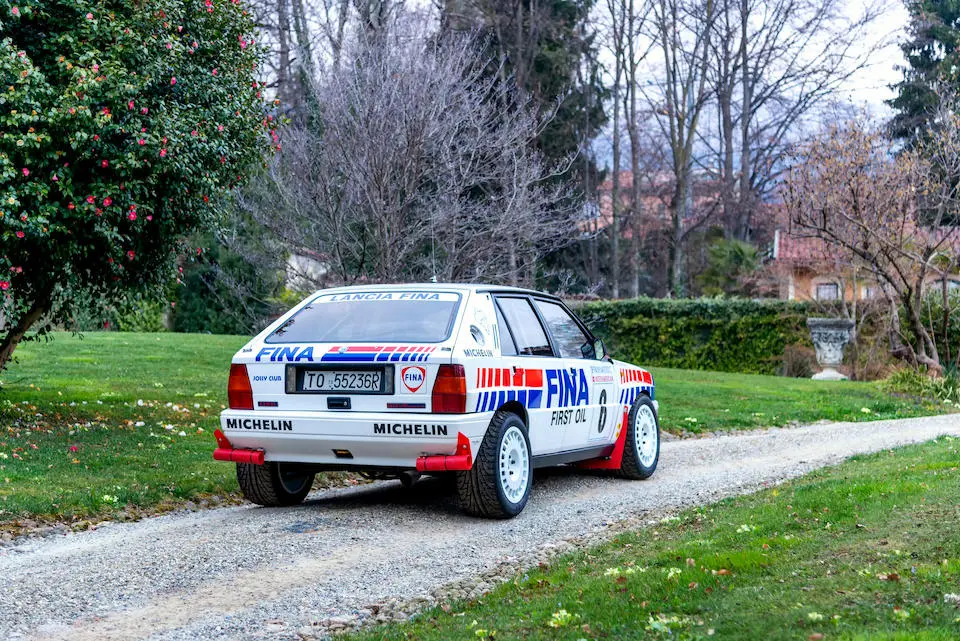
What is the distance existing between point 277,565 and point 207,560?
451 millimetres

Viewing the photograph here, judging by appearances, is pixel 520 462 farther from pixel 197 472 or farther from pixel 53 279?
pixel 53 279

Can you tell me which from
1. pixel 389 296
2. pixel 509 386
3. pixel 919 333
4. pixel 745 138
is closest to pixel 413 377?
pixel 509 386

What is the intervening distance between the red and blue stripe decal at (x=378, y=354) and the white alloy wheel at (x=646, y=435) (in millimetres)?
3243

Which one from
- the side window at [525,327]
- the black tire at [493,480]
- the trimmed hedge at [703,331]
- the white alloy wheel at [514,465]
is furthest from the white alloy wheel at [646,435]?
the trimmed hedge at [703,331]

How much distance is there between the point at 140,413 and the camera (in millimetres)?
12539

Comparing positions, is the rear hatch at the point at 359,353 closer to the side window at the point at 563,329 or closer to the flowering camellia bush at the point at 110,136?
the side window at the point at 563,329

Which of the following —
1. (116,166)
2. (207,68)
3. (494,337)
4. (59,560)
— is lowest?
(59,560)

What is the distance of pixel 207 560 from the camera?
6.21m

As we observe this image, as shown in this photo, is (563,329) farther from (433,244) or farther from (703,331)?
(703,331)

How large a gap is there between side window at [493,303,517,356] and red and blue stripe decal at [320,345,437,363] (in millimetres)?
861

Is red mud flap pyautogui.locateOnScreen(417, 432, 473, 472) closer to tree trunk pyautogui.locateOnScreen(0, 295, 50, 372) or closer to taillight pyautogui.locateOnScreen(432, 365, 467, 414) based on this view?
taillight pyautogui.locateOnScreen(432, 365, 467, 414)

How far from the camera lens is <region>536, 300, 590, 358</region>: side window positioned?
8.88 m

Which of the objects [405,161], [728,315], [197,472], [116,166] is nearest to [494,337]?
[197,472]

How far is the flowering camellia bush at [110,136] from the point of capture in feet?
30.6
